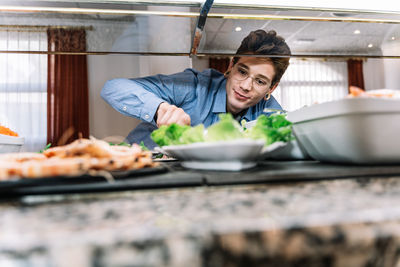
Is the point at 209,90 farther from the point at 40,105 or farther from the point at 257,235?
the point at 40,105

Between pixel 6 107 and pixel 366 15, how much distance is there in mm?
5344

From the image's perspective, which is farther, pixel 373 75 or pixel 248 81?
pixel 373 75

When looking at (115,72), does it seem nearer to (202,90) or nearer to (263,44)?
(202,90)

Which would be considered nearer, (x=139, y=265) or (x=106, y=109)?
(x=139, y=265)

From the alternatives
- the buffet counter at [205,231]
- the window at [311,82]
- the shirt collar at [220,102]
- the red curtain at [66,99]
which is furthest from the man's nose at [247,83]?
the window at [311,82]

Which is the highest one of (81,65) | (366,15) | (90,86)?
(81,65)

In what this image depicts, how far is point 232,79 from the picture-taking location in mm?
1765

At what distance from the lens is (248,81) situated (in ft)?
5.53

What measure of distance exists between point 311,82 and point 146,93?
5.82 meters

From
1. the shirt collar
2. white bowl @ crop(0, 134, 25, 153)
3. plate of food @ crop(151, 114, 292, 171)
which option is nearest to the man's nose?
→ the shirt collar

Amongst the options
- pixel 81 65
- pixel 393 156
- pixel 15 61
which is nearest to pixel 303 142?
pixel 393 156

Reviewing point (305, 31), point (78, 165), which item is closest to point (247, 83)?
point (305, 31)

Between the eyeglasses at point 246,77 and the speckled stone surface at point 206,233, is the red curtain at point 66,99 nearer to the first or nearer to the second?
the eyeglasses at point 246,77

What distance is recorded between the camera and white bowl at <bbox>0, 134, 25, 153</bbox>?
102 cm
